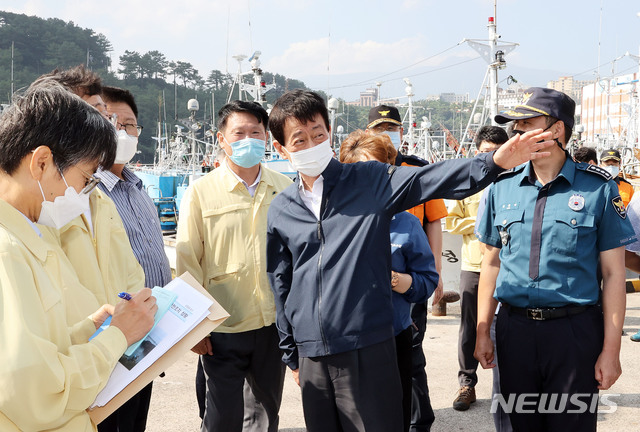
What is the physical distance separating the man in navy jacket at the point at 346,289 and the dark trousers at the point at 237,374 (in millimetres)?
728

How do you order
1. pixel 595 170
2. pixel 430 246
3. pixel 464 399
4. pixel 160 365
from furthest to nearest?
pixel 464 399, pixel 430 246, pixel 595 170, pixel 160 365

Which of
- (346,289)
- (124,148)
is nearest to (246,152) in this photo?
(124,148)

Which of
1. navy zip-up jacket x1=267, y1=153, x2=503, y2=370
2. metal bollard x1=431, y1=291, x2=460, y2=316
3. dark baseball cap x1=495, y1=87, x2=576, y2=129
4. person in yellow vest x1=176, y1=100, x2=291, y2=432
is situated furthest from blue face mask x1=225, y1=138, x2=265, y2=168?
metal bollard x1=431, y1=291, x2=460, y2=316

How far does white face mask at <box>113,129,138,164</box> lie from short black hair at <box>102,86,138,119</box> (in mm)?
275

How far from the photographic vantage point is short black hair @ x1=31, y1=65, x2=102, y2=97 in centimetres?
275

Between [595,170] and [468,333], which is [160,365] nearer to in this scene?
[595,170]

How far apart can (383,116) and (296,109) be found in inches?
85.2

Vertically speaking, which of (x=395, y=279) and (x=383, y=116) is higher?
(x=383, y=116)

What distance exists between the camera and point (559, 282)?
2459 mm

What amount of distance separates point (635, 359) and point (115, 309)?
483 cm

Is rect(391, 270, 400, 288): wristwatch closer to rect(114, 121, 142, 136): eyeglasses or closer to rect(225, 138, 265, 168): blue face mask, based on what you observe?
rect(225, 138, 265, 168): blue face mask

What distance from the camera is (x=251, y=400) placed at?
3.30m

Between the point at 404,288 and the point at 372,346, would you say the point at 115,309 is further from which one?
the point at 404,288

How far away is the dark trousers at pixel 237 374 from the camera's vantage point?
3027 millimetres
